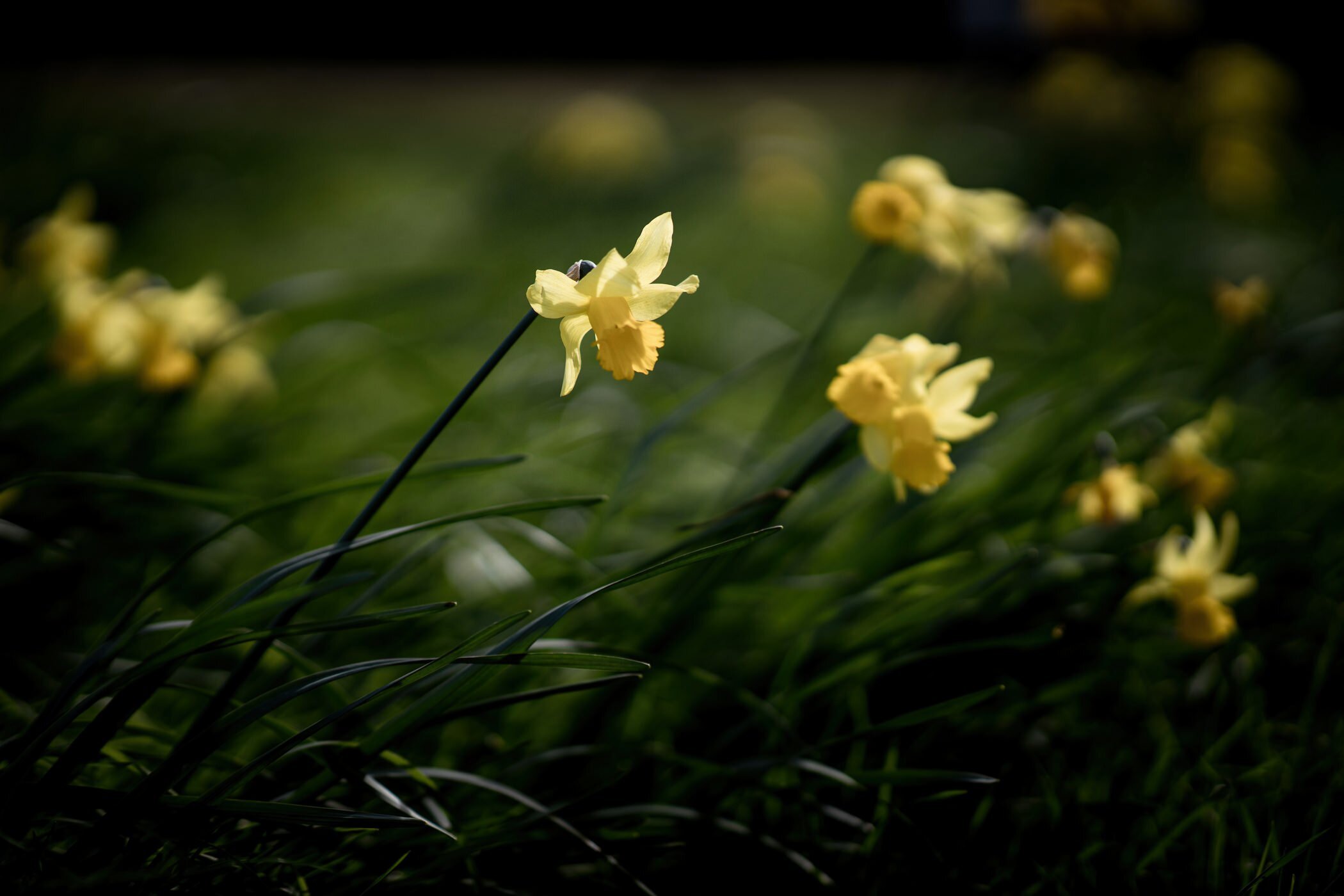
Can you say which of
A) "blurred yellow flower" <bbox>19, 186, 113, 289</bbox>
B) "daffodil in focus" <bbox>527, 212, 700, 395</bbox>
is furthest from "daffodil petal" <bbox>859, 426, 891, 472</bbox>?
"blurred yellow flower" <bbox>19, 186, 113, 289</bbox>

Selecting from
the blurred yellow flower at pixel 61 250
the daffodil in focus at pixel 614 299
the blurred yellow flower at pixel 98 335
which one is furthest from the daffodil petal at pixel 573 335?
the blurred yellow flower at pixel 61 250

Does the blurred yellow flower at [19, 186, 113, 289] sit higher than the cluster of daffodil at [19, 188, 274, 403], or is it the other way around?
the blurred yellow flower at [19, 186, 113, 289]

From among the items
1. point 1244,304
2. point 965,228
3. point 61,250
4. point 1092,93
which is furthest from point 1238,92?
point 61,250

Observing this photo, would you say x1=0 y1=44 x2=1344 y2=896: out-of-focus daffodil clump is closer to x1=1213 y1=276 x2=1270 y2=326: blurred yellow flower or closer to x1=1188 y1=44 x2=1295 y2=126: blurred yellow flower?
x1=1213 y1=276 x2=1270 y2=326: blurred yellow flower

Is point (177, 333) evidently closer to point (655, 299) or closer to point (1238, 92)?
point (655, 299)

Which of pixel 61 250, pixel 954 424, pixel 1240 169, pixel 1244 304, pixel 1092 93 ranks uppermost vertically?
pixel 61 250
